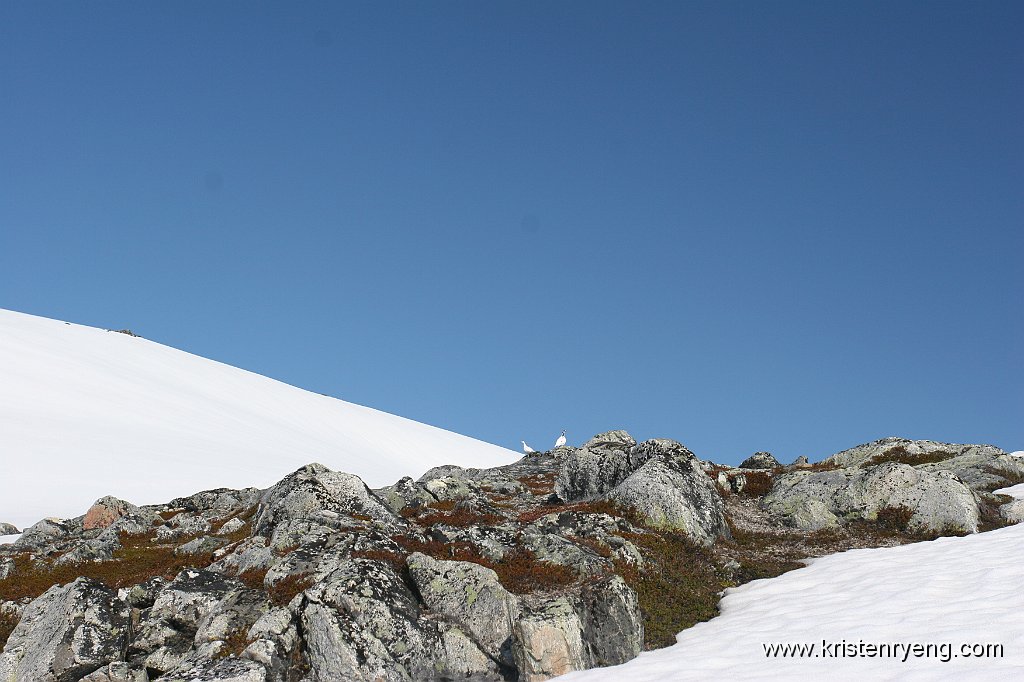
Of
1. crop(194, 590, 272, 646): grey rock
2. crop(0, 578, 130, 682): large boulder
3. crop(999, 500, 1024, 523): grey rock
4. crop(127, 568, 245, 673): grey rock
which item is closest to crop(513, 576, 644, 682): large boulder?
crop(194, 590, 272, 646): grey rock

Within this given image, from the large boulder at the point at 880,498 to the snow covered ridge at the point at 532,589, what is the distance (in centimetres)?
9

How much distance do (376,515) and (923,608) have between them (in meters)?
17.3

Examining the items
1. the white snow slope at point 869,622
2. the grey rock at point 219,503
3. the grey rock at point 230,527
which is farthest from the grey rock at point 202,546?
the white snow slope at point 869,622

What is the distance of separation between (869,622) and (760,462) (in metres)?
31.3

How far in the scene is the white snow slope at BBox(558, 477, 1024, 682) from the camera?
15.2 metres

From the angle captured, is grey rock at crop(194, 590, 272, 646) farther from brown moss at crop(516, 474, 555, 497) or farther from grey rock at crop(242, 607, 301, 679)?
brown moss at crop(516, 474, 555, 497)

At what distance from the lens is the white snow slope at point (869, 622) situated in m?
15.2


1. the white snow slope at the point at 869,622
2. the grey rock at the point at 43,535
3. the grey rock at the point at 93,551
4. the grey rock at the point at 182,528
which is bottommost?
the white snow slope at the point at 869,622

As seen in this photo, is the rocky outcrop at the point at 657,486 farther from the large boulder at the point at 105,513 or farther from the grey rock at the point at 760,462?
the large boulder at the point at 105,513

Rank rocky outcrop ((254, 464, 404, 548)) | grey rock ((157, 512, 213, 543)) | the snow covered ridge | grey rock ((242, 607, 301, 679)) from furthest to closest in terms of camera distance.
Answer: grey rock ((157, 512, 213, 543)), rocky outcrop ((254, 464, 404, 548)), the snow covered ridge, grey rock ((242, 607, 301, 679))

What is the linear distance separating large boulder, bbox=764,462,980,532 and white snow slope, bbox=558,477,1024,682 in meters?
3.70

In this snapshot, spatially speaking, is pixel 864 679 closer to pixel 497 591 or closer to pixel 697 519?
pixel 497 591

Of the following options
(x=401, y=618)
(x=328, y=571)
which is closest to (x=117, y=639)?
(x=328, y=571)

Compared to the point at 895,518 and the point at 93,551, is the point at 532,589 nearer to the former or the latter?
the point at 895,518
